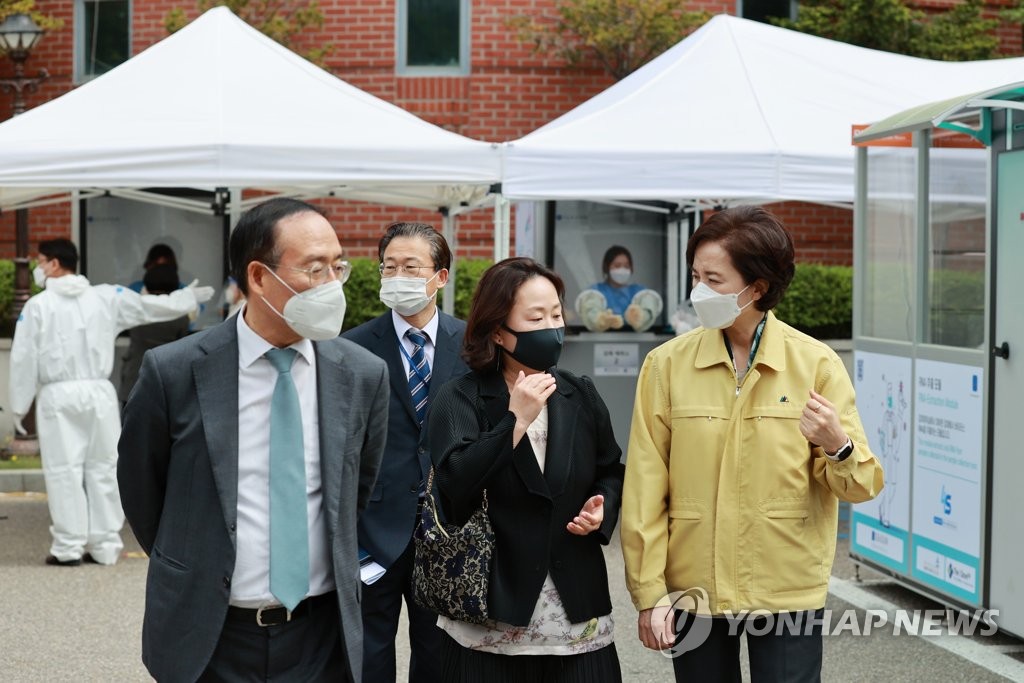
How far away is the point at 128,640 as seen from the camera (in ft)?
22.1

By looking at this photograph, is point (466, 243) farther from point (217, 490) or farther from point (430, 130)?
point (217, 490)

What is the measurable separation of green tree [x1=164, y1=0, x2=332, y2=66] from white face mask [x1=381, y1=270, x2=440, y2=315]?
10.3 meters

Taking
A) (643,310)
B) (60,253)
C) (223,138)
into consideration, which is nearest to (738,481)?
(223,138)

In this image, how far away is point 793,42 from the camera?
11.2m

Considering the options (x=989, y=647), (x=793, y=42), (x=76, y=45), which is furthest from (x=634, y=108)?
(x=76, y=45)

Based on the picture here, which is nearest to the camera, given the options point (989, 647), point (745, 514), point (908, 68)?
point (745, 514)

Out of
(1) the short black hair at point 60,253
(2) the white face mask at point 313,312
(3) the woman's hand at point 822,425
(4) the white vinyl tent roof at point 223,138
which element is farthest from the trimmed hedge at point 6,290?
(3) the woman's hand at point 822,425

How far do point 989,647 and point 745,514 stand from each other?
3441mm

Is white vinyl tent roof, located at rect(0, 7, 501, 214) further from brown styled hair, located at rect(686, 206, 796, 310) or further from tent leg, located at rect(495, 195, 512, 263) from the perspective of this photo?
→ brown styled hair, located at rect(686, 206, 796, 310)

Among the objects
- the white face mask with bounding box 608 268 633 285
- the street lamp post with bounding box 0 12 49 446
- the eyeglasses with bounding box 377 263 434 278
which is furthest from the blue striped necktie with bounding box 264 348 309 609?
the street lamp post with bounding box 0 12 49 446

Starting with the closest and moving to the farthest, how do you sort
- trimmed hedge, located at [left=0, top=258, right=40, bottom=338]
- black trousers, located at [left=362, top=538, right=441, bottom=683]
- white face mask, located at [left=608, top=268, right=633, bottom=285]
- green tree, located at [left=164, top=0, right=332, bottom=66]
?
black trousers, located at [left=362, top=538, right=441, bottom=683] < white face mask, located at [left=608, top=268, right=633, bottom=285] < trimmed hedge, located at [left=0, top=258, right=40, bottom=338] < green tree, located at [left=164, top=0, right=332, bottom=66]

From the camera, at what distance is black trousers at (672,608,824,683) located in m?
3.64

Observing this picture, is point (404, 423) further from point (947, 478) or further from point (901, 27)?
point (901, 27)

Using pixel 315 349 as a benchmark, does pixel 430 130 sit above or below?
above
